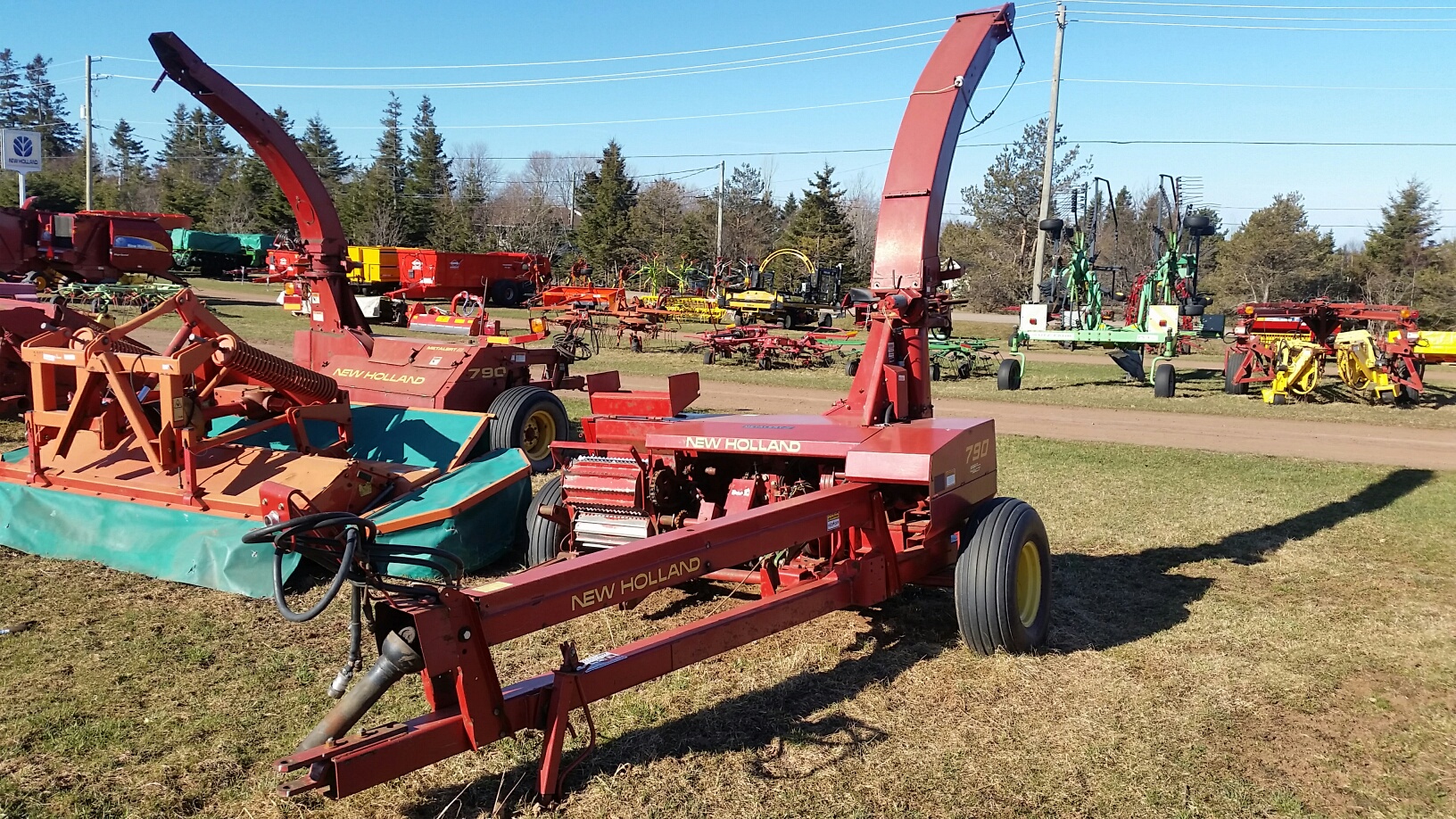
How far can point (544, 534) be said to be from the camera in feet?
20.0

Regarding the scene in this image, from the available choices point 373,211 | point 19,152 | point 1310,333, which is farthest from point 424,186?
point 1310,333

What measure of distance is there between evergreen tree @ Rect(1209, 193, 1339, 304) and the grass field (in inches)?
1647

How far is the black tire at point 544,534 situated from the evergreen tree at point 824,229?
148 ft

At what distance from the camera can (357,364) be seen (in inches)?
389

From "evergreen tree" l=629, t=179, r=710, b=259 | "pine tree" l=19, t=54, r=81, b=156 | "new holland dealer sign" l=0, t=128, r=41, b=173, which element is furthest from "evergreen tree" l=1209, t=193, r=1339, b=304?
"pine tree" l=19, t=54, r=81, b=156

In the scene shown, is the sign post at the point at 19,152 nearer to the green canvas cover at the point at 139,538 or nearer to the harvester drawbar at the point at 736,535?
the green canvas cover at the point at 139,538

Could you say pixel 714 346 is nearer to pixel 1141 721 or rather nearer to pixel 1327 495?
pixel 1327 495

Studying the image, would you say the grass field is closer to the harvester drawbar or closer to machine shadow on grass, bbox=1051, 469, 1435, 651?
machine shadow on grass, bbox=1051, 469, 1435, 651

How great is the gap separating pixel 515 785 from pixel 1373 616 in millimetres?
5356

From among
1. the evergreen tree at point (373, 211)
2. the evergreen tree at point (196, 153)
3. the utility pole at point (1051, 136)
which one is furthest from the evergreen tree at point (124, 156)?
the utility pole at point (1051, 136)

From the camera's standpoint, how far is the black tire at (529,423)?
363 inches

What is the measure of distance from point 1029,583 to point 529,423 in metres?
5.43

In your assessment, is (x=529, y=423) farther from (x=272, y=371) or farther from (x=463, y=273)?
(x=463, y=273)

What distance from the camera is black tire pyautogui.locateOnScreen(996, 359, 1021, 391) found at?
1867cm
